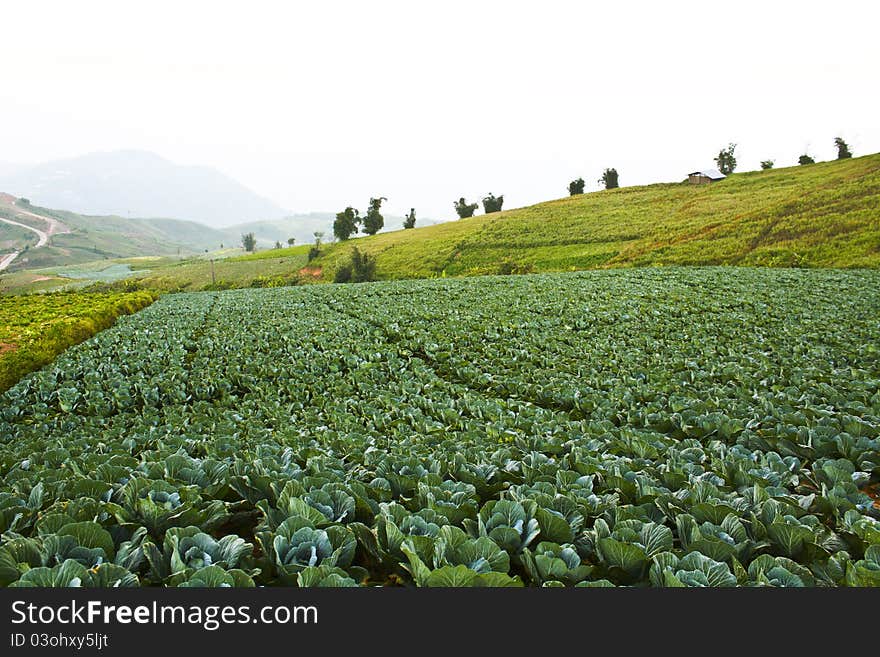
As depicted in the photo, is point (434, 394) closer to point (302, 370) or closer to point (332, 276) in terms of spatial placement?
point (302, 370)

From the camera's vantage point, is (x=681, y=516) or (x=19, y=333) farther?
(x=19, y=333)

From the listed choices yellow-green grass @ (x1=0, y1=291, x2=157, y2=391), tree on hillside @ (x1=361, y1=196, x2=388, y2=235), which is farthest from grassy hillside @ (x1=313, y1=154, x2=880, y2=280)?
yellow-green grass @ (x1=0, y1=291, x2=157, y2=391)

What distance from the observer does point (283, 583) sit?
2070mm

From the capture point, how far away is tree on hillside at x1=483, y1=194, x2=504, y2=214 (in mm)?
80256

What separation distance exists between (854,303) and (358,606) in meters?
19.6

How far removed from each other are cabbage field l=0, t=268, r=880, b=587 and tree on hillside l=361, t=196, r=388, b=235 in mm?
68491

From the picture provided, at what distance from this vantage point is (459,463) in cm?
354

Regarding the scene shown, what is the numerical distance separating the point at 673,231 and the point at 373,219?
47.5 metres

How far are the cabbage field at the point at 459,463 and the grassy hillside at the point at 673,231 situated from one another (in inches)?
1176

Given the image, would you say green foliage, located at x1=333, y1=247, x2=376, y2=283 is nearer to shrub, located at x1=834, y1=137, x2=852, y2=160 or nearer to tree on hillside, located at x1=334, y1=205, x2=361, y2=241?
tree on hillside, located at x1=334, y1=205, x2=361, y2=241

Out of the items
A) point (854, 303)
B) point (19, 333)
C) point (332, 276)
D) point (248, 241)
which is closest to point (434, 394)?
point (854, 303)

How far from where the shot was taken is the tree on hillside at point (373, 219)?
7825 cm

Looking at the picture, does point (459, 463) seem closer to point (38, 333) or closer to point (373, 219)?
point (38, 333)

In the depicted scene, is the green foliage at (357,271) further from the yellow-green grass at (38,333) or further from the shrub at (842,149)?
the shrub at (842,149)
